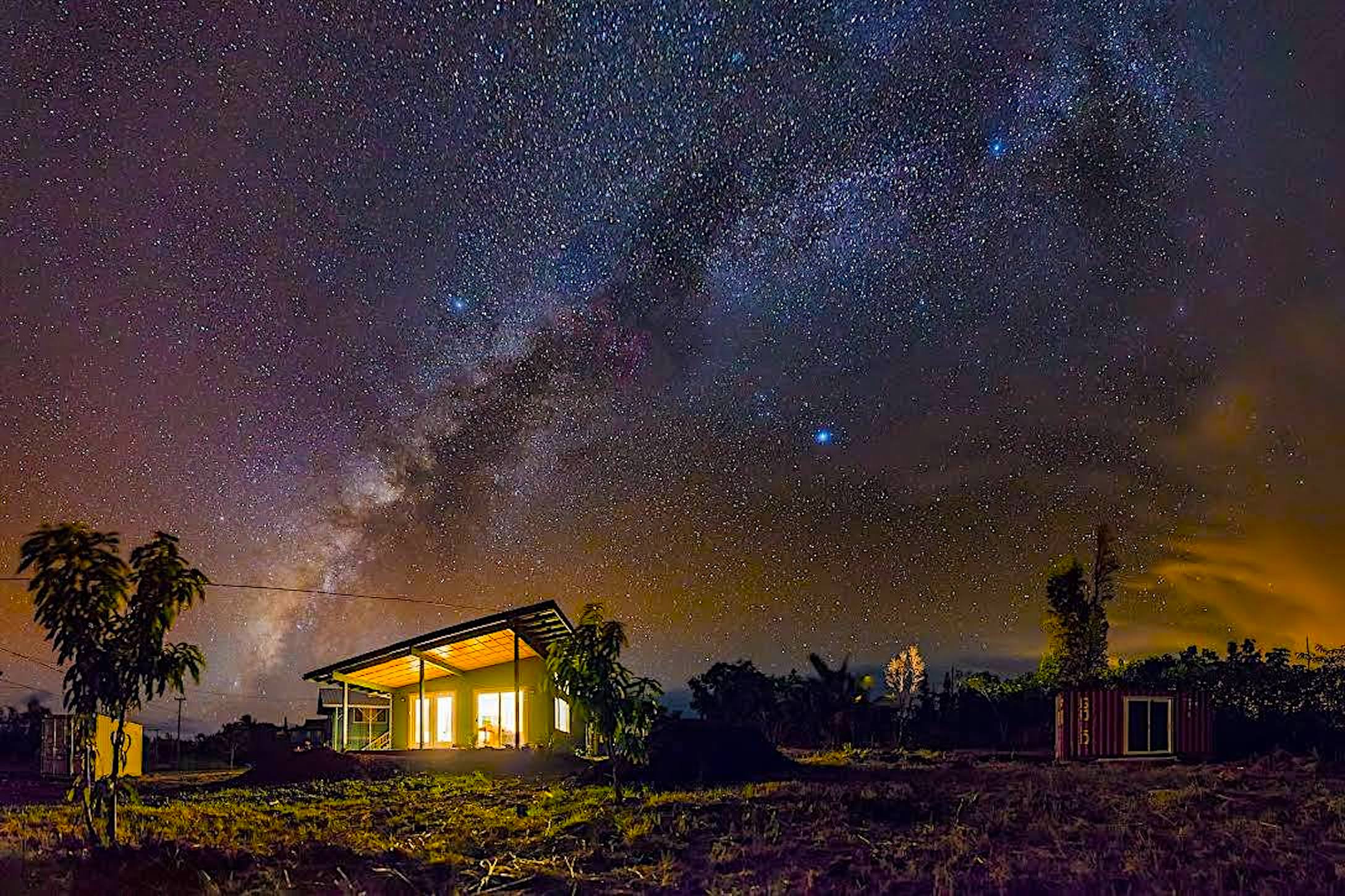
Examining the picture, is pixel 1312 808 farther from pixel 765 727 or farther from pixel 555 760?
pixel 765 727

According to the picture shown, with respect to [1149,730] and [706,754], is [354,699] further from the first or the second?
[1149,730]

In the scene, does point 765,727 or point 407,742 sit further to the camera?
point 765,727

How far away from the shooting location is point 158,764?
46312mm

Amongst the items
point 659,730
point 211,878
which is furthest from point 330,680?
point 211,878

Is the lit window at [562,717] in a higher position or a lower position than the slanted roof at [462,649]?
lower

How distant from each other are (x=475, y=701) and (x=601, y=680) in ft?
65.1

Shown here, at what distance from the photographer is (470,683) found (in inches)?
1467

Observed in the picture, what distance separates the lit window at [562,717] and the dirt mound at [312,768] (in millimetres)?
8848

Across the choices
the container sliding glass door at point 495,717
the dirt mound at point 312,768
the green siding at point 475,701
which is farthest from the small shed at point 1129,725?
the dirt mound at point 312,768

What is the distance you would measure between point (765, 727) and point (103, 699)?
41437 millimetres

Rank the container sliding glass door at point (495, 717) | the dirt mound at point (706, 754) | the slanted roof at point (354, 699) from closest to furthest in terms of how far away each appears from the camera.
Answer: the dirt mound at point (706, 754) → the container sliding glass door at point (495, 717) → the slanted roof at point (354, 699)

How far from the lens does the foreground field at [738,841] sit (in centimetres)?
1165

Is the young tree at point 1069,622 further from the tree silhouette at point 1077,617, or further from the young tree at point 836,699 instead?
the young tree at point 836,699

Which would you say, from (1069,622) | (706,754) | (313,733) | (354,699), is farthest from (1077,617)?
(313,733)
